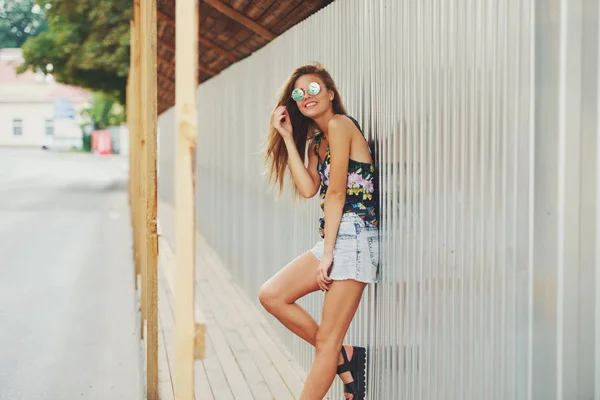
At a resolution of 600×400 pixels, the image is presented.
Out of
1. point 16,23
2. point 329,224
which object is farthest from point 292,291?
point 16,23

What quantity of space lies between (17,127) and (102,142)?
10208mm

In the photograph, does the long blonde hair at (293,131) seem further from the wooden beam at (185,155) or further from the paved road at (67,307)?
the paved road at (67,307)

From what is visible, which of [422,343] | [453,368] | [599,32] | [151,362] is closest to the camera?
[599,32]

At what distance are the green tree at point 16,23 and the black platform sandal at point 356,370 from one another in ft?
245

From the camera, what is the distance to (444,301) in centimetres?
331

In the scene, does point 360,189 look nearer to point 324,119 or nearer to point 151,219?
point 324,119

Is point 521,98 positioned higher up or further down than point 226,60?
further down

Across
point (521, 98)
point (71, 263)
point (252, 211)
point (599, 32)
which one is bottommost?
point (71, 263)

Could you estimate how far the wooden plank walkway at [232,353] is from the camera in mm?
5355

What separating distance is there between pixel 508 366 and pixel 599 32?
1008 mm

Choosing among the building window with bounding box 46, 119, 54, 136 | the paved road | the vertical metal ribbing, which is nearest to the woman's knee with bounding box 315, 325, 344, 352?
the vertical metal ribbing

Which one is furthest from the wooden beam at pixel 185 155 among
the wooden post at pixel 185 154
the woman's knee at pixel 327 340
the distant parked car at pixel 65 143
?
the distant parked car at pixel 65 143

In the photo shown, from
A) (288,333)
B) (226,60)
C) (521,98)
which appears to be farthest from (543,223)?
(226,60)

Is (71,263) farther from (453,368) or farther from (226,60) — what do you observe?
(453,368)
